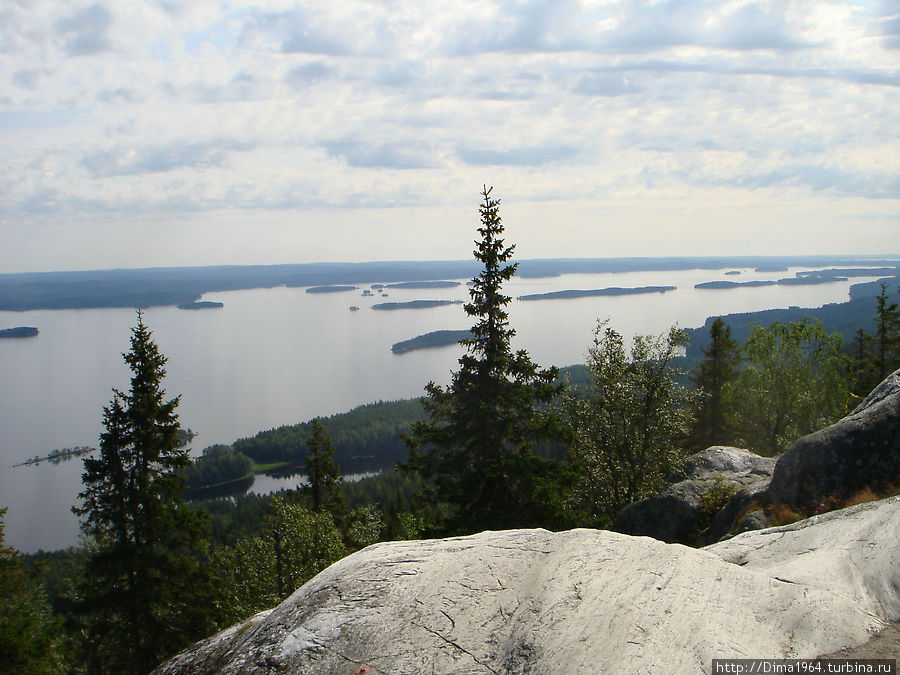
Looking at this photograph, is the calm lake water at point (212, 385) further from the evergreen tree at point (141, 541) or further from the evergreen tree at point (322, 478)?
the evergreen tree at point (141, 541)

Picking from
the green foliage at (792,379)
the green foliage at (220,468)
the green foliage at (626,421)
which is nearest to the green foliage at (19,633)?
the green foliage at (626,421)

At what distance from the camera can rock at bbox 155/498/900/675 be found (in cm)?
544

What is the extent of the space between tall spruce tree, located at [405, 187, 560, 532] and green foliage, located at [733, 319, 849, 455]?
65.7 ft

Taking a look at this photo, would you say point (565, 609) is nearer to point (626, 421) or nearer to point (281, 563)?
point (281, 563)

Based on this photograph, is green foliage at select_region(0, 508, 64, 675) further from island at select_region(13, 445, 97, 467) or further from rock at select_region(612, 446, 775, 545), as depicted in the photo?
island at select_region(13, 445, 97, 467)

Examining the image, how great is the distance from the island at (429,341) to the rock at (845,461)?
167171 millimetres

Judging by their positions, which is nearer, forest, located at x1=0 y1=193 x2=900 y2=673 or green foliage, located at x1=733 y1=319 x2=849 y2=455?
forest, located at x1=0 y1=193 x2=900 y2=673

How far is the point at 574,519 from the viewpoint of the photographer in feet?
58.2

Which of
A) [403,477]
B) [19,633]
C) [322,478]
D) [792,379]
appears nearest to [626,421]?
[403,477]

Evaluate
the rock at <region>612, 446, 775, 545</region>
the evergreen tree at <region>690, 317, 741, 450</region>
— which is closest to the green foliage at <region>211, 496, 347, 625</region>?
the rock at <region>612, 446, 775, 545</region>

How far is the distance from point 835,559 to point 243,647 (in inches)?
267

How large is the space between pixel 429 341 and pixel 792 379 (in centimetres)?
15636

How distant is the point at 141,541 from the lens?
1816cm

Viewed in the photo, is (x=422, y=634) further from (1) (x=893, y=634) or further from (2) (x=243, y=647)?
(1) (x=893, y=634)
